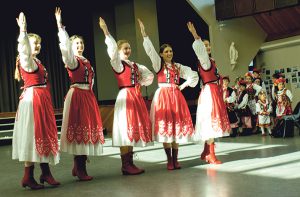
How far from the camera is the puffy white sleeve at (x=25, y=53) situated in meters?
4.04

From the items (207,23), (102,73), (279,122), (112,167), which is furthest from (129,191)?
(102,73)

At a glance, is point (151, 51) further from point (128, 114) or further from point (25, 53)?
point (25, 53)

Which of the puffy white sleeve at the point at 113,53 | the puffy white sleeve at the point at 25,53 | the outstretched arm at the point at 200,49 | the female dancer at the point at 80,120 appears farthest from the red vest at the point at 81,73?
the outstretched arm at the point at 200,49

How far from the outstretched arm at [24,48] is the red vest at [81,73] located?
17.9 inches

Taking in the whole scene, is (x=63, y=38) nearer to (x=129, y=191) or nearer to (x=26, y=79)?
(x=26, y=79)

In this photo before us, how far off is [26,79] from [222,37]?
26.1 ft

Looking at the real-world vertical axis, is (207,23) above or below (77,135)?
above

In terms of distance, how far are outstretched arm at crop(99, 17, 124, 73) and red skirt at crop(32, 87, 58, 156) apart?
72 cm

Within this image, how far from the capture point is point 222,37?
11.6 meters

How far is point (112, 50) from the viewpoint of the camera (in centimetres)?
456

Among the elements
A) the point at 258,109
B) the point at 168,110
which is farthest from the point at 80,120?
the point at 258,109

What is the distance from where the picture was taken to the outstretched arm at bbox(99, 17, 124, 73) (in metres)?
4.56

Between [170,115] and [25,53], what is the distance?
1632 mm

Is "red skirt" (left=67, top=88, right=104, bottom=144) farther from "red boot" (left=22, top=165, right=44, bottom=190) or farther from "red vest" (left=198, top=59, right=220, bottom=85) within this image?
"red vest" (left=198, top=59, right=220, bottom=85)
